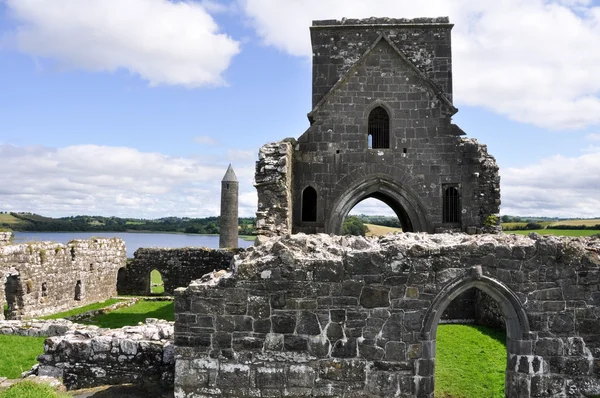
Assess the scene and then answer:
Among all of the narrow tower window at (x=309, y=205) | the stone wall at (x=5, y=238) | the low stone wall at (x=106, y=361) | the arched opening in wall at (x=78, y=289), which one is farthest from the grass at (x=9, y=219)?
the low stone wall at (x=106, y=361)

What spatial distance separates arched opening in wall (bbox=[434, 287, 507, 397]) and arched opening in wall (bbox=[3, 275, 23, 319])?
12222mm

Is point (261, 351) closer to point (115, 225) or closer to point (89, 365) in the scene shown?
point (89, 365)

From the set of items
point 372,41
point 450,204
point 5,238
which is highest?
point 372,41

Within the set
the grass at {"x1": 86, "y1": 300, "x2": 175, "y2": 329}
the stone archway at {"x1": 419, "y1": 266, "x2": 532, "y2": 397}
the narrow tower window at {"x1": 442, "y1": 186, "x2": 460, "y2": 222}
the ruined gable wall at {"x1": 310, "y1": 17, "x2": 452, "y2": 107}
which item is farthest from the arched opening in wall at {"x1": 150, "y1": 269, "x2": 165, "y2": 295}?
the stone archway at {"x1": 419, "y1": 266, "x2": 532, "y2": 397}

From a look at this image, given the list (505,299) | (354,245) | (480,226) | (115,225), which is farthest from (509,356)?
(115,225)

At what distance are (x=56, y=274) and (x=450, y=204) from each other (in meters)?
13.1

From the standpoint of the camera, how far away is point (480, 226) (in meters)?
13.7

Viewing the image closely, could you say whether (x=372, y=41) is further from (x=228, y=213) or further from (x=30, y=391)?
(x=228, y=213)

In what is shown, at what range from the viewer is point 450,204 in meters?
14.0

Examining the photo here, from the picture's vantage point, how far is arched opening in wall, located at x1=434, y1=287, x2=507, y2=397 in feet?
26.6

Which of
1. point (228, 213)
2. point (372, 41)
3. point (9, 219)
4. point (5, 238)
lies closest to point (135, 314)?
point (5, 238)

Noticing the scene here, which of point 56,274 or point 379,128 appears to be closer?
point 379,128

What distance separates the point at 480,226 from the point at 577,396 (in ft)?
24.4

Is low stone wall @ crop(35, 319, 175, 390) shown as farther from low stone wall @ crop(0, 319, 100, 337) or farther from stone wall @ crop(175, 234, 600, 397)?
low stone wall @ crop(0, 319, 100, 337)
